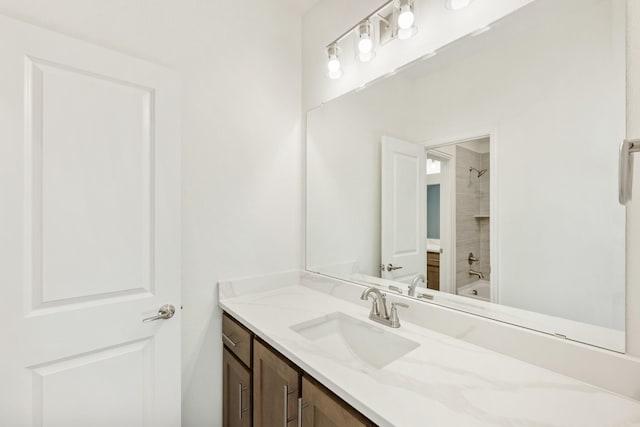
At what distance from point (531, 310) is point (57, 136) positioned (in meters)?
1.76

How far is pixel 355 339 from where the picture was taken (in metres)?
1.26

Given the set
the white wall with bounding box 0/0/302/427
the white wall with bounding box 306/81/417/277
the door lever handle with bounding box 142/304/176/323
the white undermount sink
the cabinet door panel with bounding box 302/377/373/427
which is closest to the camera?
the cabinet door panel with bounding box 302/377/373/427

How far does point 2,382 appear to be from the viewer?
3.12 feet

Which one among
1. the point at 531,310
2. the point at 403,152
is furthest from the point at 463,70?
the point at 531,310

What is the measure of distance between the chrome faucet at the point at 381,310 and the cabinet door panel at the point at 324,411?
0.43 metres

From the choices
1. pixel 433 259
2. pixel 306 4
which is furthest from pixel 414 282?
pixel 306 4

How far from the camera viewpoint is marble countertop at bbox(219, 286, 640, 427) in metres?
0.65

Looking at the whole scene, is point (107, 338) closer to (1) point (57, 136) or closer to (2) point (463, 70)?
(1) point (57, 136)

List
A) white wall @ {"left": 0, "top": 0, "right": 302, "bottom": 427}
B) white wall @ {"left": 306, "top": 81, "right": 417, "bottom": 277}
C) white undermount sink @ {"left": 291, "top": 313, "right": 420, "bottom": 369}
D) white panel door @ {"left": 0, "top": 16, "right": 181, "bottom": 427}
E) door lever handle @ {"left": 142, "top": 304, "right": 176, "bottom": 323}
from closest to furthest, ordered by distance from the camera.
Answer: white panel door @ {"left": 0, "top": 16, "right": 181, "bottom": 427}, white undermount sink @ {"left": 291, "top": 313, "right": 420, "bottom": 369}, door lever handle @ {"left": 142, "top": 304, "right": 176, "bottom": 323}, white wall @ {"left": 0, "top": 0, "right": 302, "bottom": 427}, white wall @ {"left": 306, "top": 81, "right": 417, "bottom": 277}

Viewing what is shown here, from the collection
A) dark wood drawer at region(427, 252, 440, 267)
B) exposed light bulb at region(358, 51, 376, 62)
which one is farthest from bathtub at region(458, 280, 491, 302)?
exposed light bulb at region(358, 51, 376, 62)

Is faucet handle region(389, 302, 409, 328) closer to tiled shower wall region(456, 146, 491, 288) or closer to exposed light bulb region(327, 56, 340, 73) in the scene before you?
tiled shower wall region(456, 146, 491, 288)

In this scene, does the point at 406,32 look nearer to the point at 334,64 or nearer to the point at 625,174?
the point at 334,64

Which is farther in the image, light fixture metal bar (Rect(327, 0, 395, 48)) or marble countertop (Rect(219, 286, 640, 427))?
light fixture metal bar (Rect(327, 0, 395, 48))

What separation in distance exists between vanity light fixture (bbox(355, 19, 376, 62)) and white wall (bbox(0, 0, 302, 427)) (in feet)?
1.89
